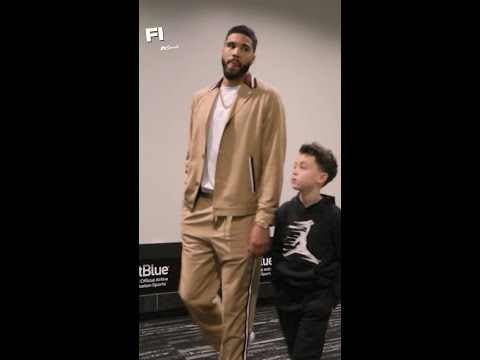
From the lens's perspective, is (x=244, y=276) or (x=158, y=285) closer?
(x=244, y=276)

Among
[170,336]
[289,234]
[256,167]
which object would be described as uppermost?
[256,167]

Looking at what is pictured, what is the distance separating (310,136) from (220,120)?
45 centimetres

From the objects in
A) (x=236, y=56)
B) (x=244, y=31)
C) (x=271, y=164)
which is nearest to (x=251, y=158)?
(x=271, y=164)

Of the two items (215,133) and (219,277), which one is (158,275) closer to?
(219,277)

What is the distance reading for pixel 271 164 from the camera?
106 inches

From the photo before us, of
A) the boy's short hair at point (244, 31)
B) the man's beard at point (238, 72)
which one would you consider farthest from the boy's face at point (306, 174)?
the boy's short hair at point (244, 31)

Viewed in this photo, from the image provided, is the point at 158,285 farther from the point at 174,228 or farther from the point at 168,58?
the point at 168,58

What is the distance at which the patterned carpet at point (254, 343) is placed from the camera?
9.14 feet

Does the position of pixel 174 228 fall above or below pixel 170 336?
above

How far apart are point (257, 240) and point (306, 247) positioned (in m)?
0.25

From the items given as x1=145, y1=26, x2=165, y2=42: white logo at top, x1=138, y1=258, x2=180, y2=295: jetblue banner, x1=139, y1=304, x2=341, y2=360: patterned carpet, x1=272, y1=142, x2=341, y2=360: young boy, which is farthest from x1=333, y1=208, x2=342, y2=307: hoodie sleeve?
x1=145, y1=26, x2=165, y2=42: white logo at top

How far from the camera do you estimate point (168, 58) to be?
280cm

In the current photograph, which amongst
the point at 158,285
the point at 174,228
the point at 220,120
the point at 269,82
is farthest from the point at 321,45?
the point at 158,285

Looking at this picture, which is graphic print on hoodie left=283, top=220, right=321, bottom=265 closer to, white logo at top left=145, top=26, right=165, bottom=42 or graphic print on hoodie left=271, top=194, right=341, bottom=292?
graphic print on hoodie left=271, top=194, right=341, bottom=292
